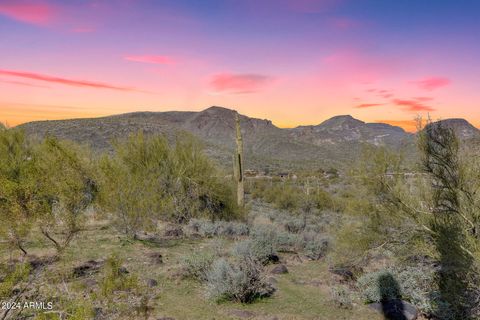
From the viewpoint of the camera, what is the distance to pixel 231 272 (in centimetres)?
871

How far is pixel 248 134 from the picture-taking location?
128 meters

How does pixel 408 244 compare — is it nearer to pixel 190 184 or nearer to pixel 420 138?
pixel 420 138

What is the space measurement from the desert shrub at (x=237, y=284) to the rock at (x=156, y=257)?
105 inches

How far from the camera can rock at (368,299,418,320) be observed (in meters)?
7.87

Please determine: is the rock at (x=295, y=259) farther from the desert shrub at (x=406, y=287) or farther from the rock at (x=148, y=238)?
the rock at (x=148, y=238)

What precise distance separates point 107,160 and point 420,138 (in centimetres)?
1206

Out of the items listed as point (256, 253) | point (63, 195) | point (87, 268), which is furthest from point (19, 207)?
point (256, 253)

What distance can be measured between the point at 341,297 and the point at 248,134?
119760 mm

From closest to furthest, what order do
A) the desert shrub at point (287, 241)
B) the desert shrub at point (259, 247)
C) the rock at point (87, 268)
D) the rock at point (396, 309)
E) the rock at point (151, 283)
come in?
the rock at point (396, 309)
the rock at point (151, 283)
the rock at point (87, 268)
the desert shrub at point (259, 247)
the desert shrub at point (287, 241)

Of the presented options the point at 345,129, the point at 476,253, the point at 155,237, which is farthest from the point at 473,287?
the point at 345,129

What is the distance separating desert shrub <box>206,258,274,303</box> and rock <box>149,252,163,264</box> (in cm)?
268

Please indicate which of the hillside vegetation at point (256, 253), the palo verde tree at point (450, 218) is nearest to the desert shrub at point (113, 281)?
the hillside vegetation at point (256, 253)

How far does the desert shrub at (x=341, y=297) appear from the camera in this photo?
27.7 feet

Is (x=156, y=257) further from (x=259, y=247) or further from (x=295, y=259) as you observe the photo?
(x=295, y=259)
